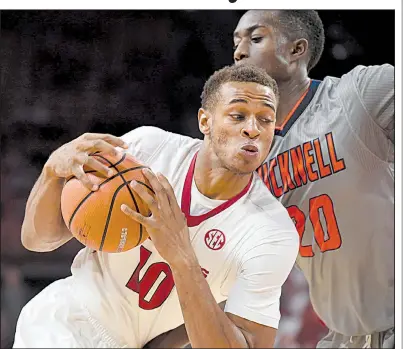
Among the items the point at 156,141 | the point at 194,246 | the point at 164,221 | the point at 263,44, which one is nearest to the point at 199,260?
the point at 194,246

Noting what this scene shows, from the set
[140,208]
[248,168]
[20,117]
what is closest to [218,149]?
[248,168]

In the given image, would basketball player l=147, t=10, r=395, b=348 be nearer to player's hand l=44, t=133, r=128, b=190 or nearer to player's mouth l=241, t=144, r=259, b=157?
player's mouth l=241, t=144, r=259, b=157

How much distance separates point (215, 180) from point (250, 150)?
0.29 ft

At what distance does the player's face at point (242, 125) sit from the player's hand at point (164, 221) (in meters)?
0.13

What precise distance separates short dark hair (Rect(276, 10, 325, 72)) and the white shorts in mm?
676

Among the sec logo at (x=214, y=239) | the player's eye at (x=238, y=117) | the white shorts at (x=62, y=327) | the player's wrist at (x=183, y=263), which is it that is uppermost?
the player's eye at (x=238, y=117)

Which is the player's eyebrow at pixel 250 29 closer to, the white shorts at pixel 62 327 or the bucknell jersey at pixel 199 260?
the bucknell jersey at pixel 199 260

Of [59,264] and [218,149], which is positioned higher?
[218,149]

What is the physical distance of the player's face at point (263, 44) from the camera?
4.85 ft

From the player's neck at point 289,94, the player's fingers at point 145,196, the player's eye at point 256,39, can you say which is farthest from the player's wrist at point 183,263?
the player's eye at point 256,39

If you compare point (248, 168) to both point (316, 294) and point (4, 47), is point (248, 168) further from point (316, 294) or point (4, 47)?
point (4, 47)

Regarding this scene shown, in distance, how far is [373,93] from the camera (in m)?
1.54

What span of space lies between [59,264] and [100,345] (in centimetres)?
18

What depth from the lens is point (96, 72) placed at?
150cm
